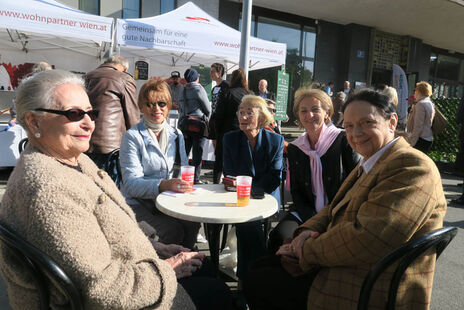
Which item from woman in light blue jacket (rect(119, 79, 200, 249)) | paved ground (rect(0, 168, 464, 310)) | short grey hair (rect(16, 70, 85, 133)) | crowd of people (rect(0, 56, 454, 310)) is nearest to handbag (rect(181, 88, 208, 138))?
paved ground (rect(0, 168, 464, 310))

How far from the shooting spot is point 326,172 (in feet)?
8.10

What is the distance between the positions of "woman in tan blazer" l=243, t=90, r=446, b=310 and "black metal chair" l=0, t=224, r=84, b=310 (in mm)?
968

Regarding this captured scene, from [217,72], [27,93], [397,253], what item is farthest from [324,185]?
[217,72]

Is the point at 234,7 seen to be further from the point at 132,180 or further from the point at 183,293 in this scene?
the point at 183,293

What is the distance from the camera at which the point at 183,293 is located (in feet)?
4.57

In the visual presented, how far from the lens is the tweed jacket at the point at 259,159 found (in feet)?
9.48

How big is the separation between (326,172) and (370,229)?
1.17 meters

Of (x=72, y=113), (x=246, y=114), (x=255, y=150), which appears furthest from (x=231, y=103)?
(x=72, y=113)

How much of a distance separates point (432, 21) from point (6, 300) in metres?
18.3

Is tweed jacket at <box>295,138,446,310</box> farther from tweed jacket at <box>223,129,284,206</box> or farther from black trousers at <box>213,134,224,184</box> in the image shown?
black trousers at <box>213,134,224,184</box>

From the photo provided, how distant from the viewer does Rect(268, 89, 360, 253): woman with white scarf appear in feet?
8.04

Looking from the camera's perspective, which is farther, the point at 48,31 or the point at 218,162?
the point at 48,31

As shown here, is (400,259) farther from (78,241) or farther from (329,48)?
(329,48)

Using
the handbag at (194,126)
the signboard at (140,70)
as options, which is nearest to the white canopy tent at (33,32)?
the signboard at (140,70)
